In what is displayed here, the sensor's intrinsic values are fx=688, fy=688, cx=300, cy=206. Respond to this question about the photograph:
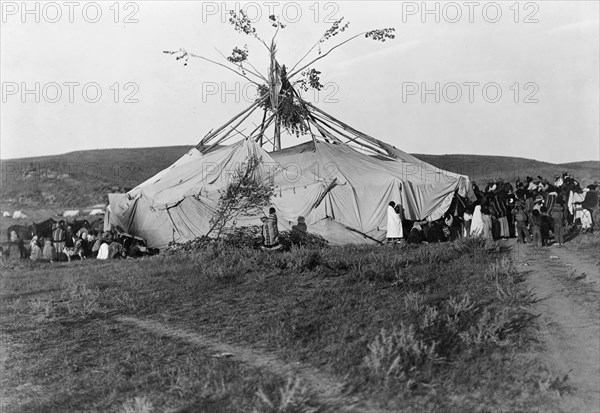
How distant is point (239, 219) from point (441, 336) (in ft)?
32.5

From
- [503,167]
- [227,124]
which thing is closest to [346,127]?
[227,124]

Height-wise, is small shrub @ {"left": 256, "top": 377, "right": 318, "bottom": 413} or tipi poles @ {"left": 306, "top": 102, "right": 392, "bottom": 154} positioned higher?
tipi poles @ {"left": 306, "top": 102, "right": 392, "bottom": 154}

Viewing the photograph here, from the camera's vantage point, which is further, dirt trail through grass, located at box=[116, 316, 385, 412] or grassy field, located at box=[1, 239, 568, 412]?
grassy field, located at box=[1, 239, 568, 412]

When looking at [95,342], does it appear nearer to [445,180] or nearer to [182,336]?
[182,336]

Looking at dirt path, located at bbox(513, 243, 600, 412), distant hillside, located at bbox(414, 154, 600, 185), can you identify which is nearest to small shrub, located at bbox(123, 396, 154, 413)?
dirt path, located at bbox(513, 243, 600, 412)

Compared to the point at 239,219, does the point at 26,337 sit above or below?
below

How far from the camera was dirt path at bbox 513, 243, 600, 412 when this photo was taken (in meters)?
5.73

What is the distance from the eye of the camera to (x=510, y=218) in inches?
678

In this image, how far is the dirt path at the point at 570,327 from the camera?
18.8 feet

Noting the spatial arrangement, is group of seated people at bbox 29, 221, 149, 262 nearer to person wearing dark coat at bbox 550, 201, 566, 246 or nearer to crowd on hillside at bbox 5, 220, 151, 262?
crowd on hillside at bbox 5, 220, 151, 262

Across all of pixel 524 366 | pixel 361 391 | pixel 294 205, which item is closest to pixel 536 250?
pixel 294 205

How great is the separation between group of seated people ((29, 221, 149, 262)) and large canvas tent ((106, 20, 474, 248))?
0.63 m

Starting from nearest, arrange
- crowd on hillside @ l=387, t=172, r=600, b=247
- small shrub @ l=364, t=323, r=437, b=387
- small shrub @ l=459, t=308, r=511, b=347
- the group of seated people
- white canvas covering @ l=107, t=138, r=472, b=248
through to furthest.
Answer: small shrub @ l=364, t=323, r=437, b=387 → small shrub @ l=459, t=308, r=511, b=347 → crowd on hillside @ l=387, t=172, r=600, b=247 → the group of seated people → white canvas covering @ l=107, t=138, r=472, b=248

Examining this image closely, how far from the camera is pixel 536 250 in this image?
45.7 feet
